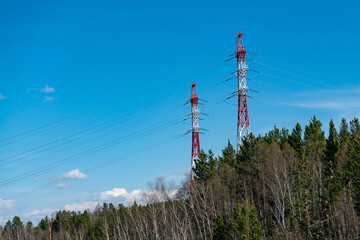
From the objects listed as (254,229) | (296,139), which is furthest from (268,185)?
(296,139)

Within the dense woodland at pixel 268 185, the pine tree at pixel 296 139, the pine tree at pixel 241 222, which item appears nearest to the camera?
the pine tree at pixel 241 222

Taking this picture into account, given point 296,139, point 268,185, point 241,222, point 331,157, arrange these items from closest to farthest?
1. point 241,222
2. point 268,185
3. point 331,157
4. point 296,139

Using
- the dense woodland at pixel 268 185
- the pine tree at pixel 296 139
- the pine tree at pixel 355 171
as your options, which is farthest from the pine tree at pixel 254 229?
the pine tree at pixel 296 139

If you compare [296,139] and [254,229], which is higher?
[296,139]

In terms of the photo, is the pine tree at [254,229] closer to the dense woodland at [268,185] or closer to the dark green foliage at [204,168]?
the dense woodland at [268,185]

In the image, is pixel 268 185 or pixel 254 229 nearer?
pixel 254 229

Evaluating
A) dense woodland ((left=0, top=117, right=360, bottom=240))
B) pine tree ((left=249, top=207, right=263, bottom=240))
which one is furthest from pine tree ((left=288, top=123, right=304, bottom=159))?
pine tree ((left=249, top=207, right=263, bottom=240))

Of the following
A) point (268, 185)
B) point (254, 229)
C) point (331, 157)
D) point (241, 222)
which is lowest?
point (254, 229)

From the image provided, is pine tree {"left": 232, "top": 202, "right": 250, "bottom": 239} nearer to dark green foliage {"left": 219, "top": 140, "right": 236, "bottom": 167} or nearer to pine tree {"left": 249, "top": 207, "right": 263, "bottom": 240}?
pine tree {"left": 249, "top": 207, "right": 263, "bottom": 240}

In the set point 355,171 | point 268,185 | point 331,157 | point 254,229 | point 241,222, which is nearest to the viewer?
point 241,222

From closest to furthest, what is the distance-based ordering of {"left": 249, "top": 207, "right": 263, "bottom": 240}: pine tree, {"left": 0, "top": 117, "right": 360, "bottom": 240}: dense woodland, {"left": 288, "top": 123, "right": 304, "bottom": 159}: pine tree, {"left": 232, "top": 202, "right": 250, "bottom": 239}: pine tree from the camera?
{"left": 249, "top": 207, "right": 263, "bottom": 240}: pine tree → {"left": 232, "top": 202, "right": 250, "bottom": 239}: pine tree → {"left": 0, "top": 117, "right": 360, "bottom": 240}: dense woodland → {"left": 288, "top": 123, "right": 304, "bottom": 159}: pine tree

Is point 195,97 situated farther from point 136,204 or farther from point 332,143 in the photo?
point 136,204

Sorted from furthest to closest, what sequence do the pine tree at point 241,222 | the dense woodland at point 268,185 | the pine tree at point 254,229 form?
the dense woodland at point 268,185
the pine tree at point 241,222
the pine tree at point 254,229

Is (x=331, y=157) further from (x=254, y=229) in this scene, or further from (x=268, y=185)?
(x=254, y=229)
